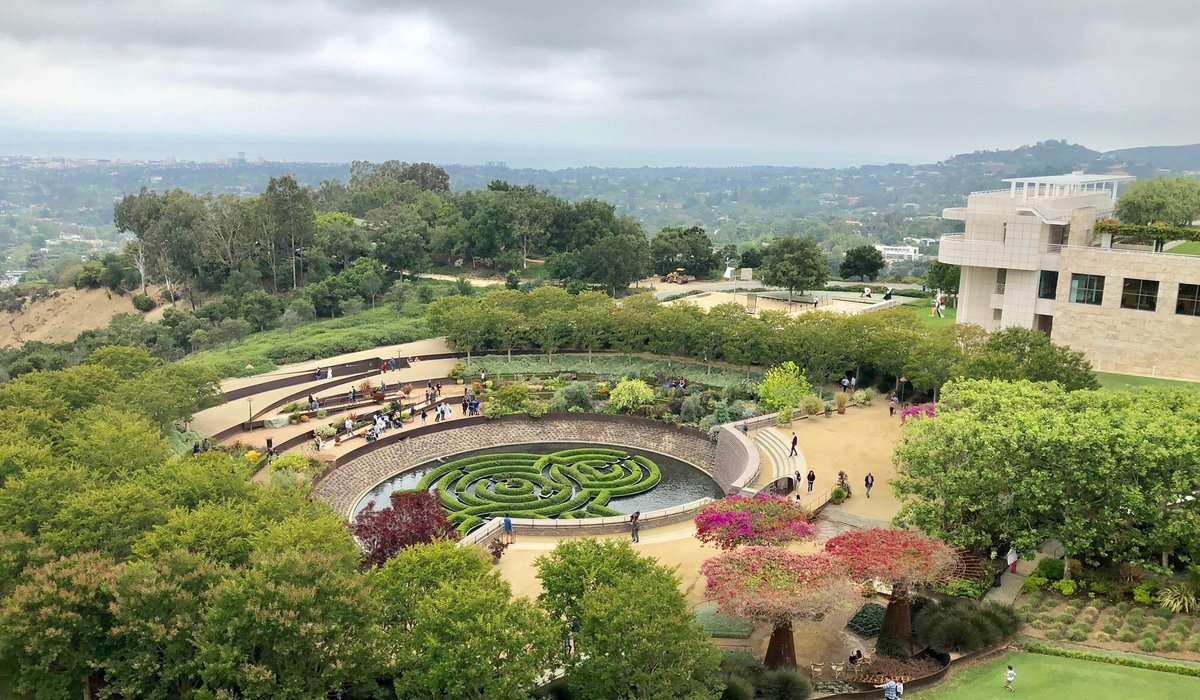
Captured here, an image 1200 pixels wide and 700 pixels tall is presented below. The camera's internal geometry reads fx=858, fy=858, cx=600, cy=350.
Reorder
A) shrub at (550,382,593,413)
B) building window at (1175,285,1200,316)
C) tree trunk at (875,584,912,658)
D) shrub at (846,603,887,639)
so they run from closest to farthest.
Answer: tree trunk at (875,584,912,658), shrub at (846,603,887,639), building window at (1175,285,1200,316), shrub at (550,382,593,413)

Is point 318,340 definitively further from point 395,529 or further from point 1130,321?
point 1130,321

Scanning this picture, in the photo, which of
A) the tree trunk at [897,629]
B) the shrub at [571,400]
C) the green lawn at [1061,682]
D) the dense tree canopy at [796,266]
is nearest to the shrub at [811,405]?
the shrub at [571,400]

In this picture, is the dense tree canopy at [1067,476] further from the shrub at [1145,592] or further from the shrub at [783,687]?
the shrub at [783,687]

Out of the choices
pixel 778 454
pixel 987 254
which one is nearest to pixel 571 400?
pixel 778 454

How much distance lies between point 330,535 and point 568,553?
5.91 meters

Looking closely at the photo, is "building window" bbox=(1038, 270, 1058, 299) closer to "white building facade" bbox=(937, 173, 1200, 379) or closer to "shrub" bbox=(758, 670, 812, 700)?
"white building facade" bbox=(937, 173, 1200, 379)

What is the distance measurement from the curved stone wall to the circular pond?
0.52 m

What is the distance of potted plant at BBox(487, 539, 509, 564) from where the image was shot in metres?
27.9

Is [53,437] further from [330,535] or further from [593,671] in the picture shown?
[593,671]

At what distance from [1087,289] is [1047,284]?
→ 2213mm

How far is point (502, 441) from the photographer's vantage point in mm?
44000

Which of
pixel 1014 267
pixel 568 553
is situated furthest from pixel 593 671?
pixel 1014 267

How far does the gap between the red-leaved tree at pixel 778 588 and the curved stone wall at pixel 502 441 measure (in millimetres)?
17878

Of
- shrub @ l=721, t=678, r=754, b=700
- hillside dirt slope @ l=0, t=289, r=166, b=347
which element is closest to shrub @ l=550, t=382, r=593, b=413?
shrub @ l=721, t=678, r=754, b=700
